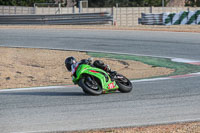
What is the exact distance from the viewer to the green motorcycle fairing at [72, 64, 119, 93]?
8.01m

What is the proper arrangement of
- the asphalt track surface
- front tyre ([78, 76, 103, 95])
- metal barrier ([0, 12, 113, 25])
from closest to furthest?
the asphalt track surface → front tyre ([78, 76, 103, 95]) → metal barrier ([0, 12, 113, 25])

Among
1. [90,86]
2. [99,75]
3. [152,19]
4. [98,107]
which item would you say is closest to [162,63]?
[99,75]

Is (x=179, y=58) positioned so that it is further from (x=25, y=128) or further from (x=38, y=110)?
(x=25, y=128)

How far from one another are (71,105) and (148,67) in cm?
658

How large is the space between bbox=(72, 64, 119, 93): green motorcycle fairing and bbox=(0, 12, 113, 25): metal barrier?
21143 millimetres

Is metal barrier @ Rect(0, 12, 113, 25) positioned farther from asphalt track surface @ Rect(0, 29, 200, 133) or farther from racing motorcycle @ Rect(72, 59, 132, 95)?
racing motorcycle @ Rect(72, 59, 132, 95)

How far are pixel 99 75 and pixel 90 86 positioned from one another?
0.30 m

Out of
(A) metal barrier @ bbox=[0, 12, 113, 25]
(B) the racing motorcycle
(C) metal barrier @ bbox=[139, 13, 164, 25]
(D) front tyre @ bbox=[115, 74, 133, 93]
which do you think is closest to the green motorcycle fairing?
(B) the racing motorcycle

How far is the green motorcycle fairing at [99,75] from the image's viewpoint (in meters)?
8.01

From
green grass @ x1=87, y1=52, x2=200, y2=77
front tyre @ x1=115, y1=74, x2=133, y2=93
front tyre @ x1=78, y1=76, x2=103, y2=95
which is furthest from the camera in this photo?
green grass @ x1=87, y1=52, x2=200, y2=77

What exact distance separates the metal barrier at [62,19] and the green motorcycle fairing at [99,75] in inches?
832

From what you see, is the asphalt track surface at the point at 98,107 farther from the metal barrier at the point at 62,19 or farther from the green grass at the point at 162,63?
the metal barrier at the point at 62,19

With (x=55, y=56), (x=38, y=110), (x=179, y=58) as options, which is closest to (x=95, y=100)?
(x=38, y=110)

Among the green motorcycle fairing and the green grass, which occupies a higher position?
the green motorcycle fairing
